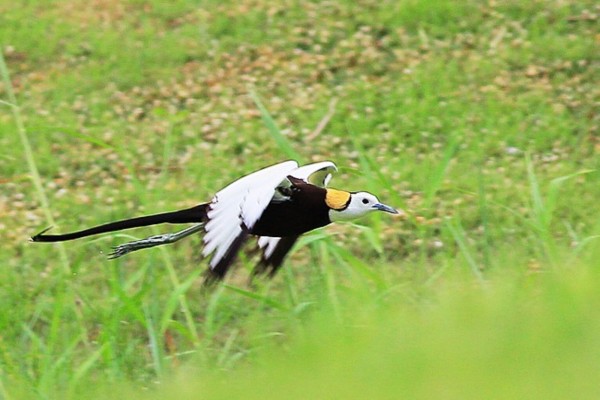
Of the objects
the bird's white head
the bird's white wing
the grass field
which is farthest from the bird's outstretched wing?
the bird's white wing

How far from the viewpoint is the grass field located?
3920 mm

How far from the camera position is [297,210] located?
145 inches

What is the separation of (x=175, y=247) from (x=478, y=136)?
1.70 m

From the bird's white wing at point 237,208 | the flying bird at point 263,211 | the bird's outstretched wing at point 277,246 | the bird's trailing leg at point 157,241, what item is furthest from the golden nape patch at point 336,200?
the bird's trailing leg at point 157,241

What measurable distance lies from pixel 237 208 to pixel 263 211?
7cm

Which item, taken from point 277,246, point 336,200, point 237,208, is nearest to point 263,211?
point 237,208

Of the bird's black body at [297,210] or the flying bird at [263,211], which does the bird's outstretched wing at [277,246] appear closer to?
the flying bird at [263,211]

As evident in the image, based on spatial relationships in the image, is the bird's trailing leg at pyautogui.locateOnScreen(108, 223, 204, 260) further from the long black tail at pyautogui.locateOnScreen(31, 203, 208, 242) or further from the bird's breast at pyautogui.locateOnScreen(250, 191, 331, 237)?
the bird's breast at pyautogui.locateOnScreen(250, 191, 331, 237)

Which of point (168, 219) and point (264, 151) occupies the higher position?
point (168, 219)

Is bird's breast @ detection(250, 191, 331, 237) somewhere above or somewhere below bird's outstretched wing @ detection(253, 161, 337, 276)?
above

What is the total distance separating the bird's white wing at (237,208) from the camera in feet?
11.5

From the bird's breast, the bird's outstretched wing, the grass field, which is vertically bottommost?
the grass field

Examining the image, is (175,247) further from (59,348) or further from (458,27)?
(458,27)

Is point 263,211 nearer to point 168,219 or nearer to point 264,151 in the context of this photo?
point 168,219
